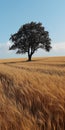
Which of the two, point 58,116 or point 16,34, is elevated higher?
point 16,34

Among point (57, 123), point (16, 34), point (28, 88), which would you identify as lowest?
point (57, 123)

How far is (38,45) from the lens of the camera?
66.0m

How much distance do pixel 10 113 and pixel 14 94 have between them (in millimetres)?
1026

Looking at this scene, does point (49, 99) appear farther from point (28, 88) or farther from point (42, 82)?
point (42, 82)

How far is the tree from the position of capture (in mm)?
65000

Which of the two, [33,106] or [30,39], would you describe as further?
[30,39]

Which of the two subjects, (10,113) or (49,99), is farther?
(49,99)

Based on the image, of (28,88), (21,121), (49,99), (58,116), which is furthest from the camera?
(28,88)

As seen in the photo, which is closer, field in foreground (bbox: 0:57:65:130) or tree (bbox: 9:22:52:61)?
field in foreground (bbox: 0:57:65:130)

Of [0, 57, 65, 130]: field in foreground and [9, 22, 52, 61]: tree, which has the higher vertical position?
[9, 22, 52, 61]: tree

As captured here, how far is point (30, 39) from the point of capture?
6525cm

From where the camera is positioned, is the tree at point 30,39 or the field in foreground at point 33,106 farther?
the tree at point 30,39

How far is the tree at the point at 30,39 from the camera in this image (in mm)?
65000

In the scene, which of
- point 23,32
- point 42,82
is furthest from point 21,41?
point 42,82
